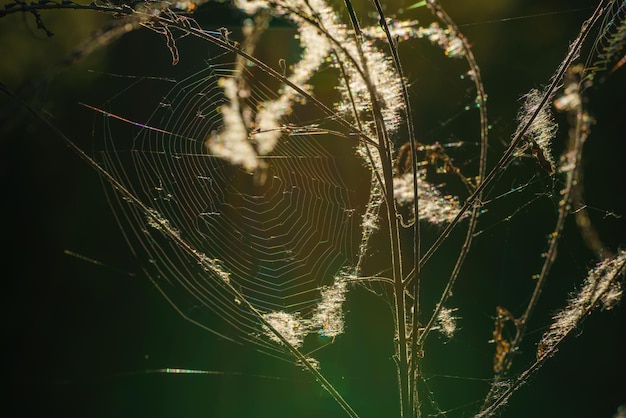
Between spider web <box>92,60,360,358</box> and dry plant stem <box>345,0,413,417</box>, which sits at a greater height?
spider web <box>92,60,360,358</box>

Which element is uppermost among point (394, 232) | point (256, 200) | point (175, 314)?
point (256, 200)

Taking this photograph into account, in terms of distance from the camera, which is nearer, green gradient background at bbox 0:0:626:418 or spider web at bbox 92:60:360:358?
spider web at bbox 92:60:360:358

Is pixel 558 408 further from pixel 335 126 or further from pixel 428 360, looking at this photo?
pixel 335 126

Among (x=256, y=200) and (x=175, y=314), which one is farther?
(x=175, y=314)

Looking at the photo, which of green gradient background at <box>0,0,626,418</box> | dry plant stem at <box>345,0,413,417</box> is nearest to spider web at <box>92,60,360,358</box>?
green gradient background at <box>0,0,626,418</box>

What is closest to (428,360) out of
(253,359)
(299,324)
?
(253,359)

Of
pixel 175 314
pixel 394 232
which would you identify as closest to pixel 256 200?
pixel 175 314

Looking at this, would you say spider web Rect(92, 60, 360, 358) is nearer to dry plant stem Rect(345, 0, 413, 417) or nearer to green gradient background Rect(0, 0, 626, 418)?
green gradient background Rect(0, 0, 626, 418)

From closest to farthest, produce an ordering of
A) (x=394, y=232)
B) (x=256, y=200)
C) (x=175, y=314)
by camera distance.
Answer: (x=394, y=232) < (x=256, y=200) < (x=175, y=314)

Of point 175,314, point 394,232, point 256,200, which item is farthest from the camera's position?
point 175,314

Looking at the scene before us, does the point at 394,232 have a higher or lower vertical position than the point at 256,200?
lower

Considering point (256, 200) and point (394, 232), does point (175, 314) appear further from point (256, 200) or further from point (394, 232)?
point (394, 232)
